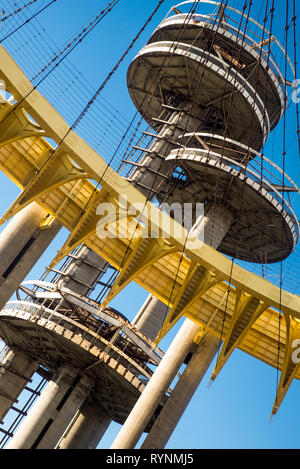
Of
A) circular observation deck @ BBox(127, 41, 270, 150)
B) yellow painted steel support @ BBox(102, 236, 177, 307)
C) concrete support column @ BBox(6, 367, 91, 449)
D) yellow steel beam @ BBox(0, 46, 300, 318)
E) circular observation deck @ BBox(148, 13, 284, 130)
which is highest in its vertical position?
circular observation deck @ BBox(148, 13, 284, 130)

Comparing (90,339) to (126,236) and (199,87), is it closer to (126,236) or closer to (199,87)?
(126,236)

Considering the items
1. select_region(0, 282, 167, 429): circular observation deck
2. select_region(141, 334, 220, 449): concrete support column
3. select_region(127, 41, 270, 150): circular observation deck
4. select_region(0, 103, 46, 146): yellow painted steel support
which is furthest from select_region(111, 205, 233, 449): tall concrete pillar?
select_region(127, 41, 270, 150): circular observation deck

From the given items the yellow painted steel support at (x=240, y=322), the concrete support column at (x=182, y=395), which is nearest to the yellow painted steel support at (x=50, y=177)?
the yellow painted steel support at (x=240, y=322)

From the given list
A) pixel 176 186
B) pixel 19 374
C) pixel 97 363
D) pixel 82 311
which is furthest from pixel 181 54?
pixel 19 374

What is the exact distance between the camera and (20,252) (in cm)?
2223

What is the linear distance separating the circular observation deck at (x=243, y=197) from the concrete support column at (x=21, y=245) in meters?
6.96

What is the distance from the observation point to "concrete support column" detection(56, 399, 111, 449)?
126 feet

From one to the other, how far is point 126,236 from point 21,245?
443 cm

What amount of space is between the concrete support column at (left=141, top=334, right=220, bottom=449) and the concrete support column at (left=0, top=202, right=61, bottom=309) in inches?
341

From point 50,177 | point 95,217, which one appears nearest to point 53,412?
point 95,217

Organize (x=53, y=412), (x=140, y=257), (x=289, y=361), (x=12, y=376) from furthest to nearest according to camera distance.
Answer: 1. (x=12, y=376)
2. (x=53, y=412)
3. (x=289, y=361)
4. (x=140, y=257)

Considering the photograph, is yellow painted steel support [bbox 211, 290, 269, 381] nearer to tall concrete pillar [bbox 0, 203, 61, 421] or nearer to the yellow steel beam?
the yellow steel beam

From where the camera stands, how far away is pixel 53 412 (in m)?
33.2
